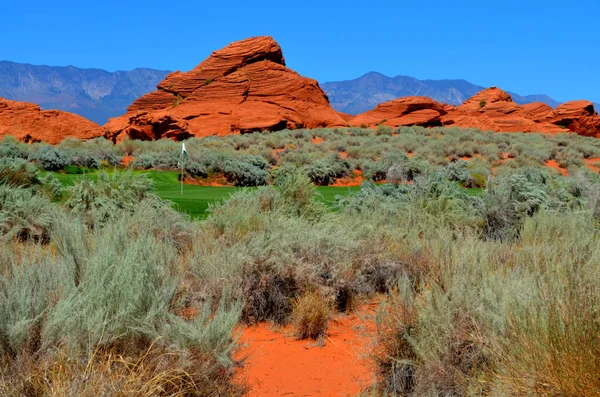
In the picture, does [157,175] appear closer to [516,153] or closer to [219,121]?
[516,153]

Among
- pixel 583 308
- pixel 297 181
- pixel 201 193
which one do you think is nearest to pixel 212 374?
pixel 583 308

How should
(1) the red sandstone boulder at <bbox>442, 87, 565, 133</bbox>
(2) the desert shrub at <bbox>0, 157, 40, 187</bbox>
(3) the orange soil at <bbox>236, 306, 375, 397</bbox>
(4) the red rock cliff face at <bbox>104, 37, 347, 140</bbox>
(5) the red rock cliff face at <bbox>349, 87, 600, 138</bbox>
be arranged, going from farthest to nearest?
(1) the red sandstone boulder at <bbox>442, 87, 565, 133</bbox> < (5) the red rock cliff face at <bbox>349, 87, 600, 138</bbox> < (4) the red rock cliff face at <bbox>104, 37, 347, 140</bbox> < (2) the desert shrub at <bbox>0, 157, 40, 187</bbox> < (3) the orange soil at <bbox>236, 306, 375, 397</bbox>

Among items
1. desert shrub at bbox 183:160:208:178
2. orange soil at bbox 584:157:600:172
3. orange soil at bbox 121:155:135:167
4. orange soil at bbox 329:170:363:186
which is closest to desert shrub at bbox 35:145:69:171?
desert shrub at bbox 183:160:208:178

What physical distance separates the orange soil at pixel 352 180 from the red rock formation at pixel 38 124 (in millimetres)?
30436

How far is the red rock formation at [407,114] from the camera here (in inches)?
2101

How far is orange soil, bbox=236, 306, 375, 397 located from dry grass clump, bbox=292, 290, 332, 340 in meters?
0.10

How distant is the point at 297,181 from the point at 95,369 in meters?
7.18

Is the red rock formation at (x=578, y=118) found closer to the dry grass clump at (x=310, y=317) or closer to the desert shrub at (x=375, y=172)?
the desert shrub at (x=375, y=172)

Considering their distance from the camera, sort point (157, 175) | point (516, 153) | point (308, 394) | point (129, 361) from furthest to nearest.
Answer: point (516, 153)
point (157, 175)
point (308, 394)
point (129, 361)

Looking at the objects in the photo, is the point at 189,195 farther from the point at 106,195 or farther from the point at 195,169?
the point at 195,169

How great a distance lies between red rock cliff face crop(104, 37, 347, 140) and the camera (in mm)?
46406

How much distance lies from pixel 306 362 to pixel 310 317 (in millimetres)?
686

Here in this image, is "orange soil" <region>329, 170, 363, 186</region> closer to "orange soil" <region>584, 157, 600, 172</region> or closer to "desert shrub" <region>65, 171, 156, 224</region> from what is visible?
"desert shrub" <region>65, 171, 156, 224</region>

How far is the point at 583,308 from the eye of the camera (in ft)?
12.8
